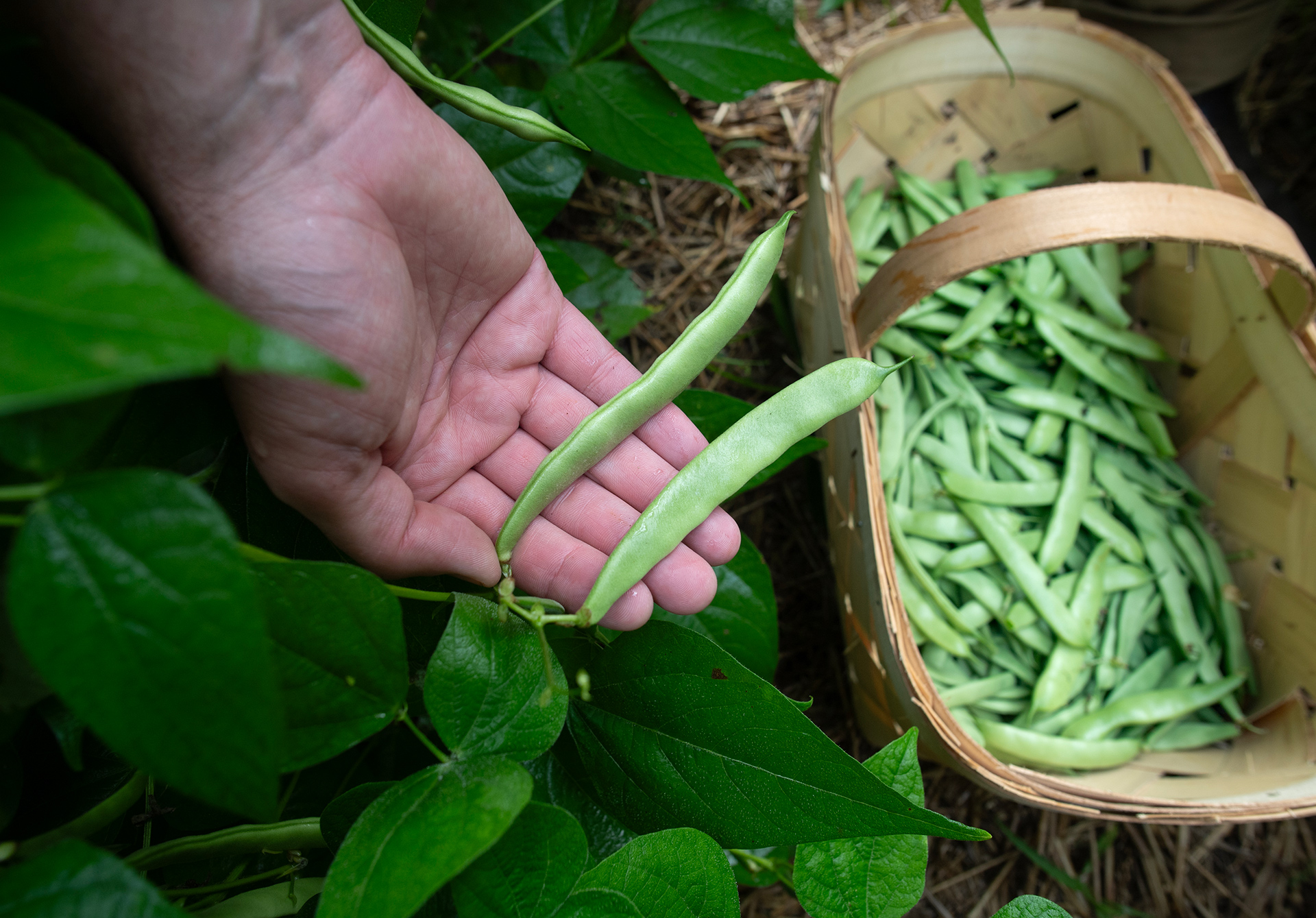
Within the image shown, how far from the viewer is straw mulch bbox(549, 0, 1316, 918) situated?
5.41 feet

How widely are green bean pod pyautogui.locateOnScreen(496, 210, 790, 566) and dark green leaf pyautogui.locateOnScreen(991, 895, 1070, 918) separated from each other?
0.61 m

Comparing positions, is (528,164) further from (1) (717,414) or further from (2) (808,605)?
(2) (808,605)

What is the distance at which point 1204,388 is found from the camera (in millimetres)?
1719

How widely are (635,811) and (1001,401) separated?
4.32 feet

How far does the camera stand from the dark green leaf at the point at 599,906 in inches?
24.8

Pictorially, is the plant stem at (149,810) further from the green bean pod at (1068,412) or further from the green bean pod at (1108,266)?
the green bean pod at (1108,266)

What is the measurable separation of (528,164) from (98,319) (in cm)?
86

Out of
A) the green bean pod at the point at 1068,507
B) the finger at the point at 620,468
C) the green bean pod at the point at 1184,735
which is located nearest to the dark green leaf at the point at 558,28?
the finger at the point at 620,468

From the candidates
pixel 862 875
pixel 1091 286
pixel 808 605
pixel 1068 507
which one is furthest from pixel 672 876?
pixel 1091 286

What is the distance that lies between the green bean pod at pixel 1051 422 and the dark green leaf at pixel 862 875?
43.3 inches

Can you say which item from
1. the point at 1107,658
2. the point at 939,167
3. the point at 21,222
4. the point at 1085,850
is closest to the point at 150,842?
the point at 21,222

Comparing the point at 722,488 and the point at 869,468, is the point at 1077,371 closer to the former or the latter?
the point at 869,468

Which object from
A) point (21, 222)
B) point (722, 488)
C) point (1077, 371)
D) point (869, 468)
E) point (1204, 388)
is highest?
point (21, 222)

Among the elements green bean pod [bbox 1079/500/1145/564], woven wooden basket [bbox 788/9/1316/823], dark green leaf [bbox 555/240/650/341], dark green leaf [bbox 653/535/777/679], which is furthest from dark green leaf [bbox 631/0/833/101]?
green bean pod [bbox 1079/500/1145/564]
